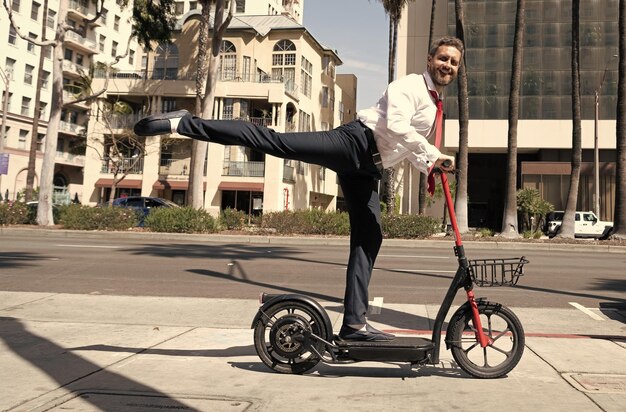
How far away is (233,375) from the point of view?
12.4 ft

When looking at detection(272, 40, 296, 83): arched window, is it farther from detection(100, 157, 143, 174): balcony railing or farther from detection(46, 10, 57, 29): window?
detection(46, 10, 57, 29): window

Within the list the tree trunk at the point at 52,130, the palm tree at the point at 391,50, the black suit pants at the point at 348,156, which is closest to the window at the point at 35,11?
the tree trunk at the point at 52,130

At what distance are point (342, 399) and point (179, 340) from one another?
2.08 metres

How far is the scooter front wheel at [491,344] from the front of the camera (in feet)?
12.3

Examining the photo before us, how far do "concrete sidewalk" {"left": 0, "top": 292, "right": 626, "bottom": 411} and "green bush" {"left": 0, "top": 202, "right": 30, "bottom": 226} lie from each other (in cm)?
2017

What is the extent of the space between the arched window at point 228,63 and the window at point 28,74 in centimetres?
2527

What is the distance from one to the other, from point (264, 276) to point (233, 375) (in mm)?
5976

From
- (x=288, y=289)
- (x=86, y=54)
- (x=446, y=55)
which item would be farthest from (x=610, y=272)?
(x=86, y=54)

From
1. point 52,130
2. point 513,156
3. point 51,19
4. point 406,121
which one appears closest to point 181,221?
point 52,130

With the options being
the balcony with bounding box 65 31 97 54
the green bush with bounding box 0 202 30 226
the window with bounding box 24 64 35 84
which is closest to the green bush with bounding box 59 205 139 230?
the green bush with bounding box 0 202 30 226

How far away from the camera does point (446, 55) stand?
3834 millimetres

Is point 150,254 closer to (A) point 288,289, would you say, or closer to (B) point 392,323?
(A) point 288,289

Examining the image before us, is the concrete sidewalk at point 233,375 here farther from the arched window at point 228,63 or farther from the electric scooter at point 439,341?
the arched window at point 228,63

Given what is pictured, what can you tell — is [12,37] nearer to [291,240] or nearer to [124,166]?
[124,166]
